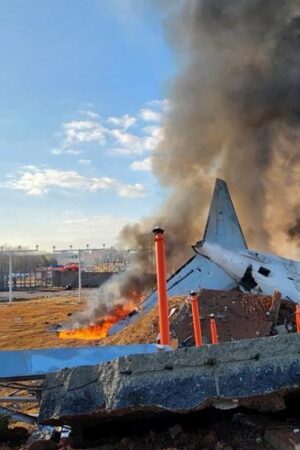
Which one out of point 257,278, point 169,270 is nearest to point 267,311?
point 257,278

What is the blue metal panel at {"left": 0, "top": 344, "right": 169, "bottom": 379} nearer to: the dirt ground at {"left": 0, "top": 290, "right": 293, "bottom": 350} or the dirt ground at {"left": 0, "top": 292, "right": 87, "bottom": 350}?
the dirt ground at {"left": 0, "top": 290, "right": 293, "bottom": 350}

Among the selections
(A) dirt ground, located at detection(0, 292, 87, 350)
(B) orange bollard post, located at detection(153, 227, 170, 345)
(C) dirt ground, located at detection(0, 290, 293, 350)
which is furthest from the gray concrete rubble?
(A) dirt ground, located at detection(0, 292, 87, 350)

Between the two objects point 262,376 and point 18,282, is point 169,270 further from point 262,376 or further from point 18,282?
point 18,282

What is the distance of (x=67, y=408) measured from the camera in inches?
117

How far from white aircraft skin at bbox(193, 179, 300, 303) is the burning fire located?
283 cm

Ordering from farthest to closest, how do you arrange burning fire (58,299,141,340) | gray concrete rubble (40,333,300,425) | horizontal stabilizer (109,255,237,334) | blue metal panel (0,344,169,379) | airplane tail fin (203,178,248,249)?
airplane tail fin (203,178,248,249) → horizontal stabilizer (109,255,237,334) → burning fire (58,299,141,340) → blue metal panel (0,344,169,379) → gray concrete rubble (40,333,300,425)

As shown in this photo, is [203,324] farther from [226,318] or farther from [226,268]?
[226,268]

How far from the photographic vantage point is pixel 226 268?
13898 millimetres

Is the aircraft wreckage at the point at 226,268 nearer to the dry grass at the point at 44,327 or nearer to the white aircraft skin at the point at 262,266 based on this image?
the white aircraft skin at the point at 262,266

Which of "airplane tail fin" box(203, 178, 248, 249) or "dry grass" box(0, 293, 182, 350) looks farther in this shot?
"airplane tail fin" box(203, 178, 248, 249)

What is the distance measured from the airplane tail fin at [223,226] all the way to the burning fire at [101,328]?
3.13 metres

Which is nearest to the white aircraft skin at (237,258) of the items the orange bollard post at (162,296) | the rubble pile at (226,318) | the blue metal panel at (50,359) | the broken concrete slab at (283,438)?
the rubble pile at (226,318)

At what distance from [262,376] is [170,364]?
0.52 metres

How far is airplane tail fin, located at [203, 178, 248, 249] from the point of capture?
14711mm
